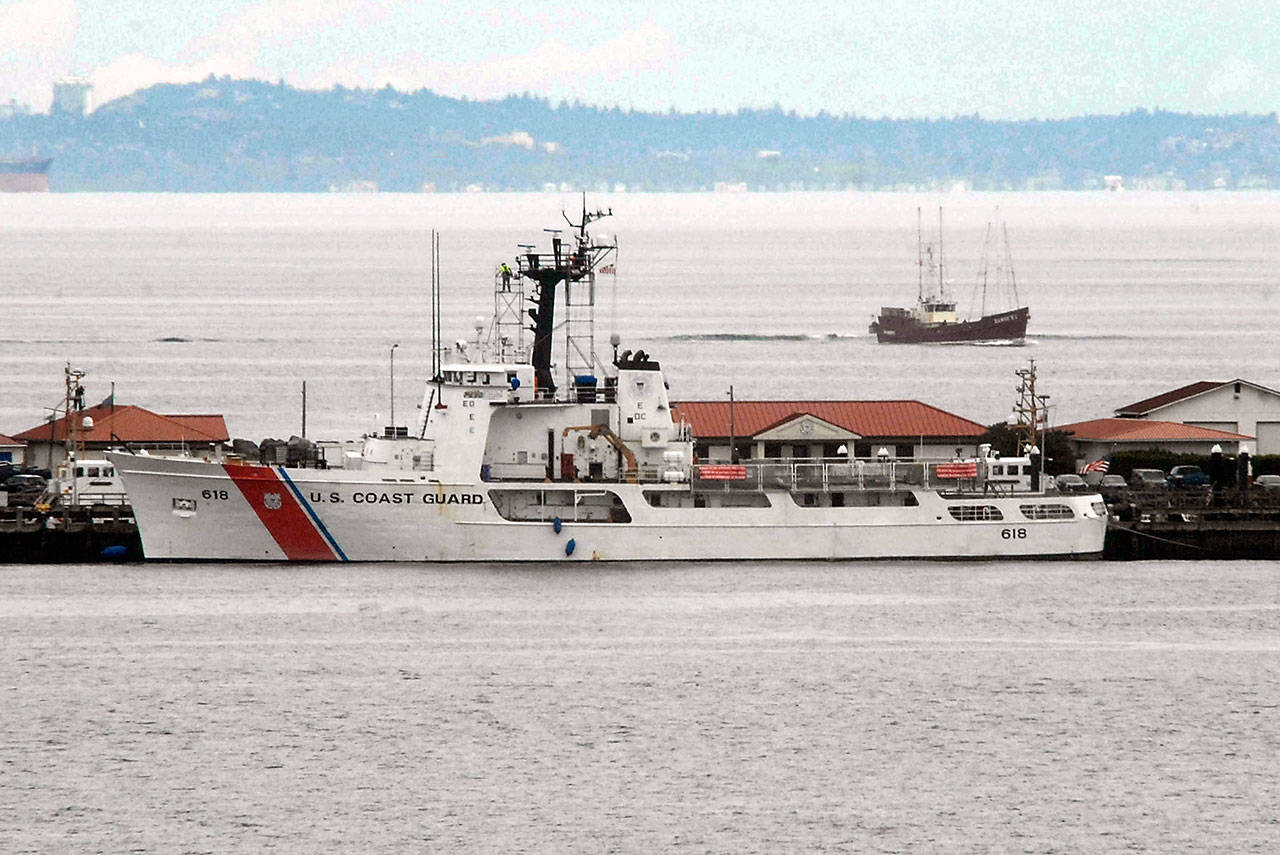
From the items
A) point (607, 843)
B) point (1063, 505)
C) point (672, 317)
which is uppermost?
point (672, 317)

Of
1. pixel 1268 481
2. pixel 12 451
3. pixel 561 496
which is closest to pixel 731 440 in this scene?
pixel 561 496

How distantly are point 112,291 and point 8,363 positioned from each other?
222 feet

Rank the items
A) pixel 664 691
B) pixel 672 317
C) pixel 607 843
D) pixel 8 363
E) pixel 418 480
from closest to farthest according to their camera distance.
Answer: pixel 607 843
pixel 664 691
pixel 418 480
pixel 8 363
pixel 672 317

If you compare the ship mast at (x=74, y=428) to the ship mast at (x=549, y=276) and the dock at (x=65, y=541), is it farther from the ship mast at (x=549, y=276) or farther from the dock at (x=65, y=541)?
the ship mast at (x=549, y=276)

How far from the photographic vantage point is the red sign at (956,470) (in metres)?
50.3

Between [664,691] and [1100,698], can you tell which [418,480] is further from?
[1100,698]

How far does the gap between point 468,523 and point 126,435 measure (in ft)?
54.1

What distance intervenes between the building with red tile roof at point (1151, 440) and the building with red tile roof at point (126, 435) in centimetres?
2507

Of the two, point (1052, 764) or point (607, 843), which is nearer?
point (607, 843)

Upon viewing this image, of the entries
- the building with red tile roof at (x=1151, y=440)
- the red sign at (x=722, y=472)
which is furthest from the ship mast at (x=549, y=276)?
the building with red tile roof at (x=1151, y=440)

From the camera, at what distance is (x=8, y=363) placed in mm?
111438

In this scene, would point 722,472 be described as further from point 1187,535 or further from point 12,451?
point 12,451

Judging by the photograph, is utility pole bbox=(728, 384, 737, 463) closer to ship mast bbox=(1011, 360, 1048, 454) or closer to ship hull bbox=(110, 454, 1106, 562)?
ship hull bbox=(110, 454, 1106, 562)

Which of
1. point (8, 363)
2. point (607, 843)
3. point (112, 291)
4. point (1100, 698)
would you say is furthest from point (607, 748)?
Answer: point (112, 291)
